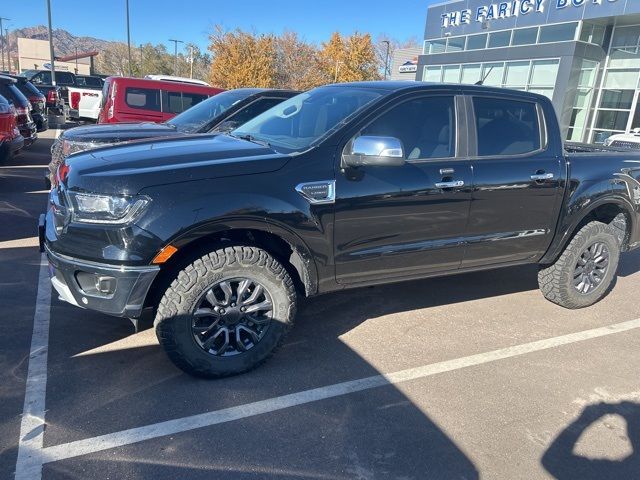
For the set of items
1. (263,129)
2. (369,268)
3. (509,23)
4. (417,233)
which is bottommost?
(369,268)

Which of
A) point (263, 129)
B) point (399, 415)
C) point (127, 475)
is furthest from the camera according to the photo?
point (263, 129)

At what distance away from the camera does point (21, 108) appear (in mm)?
10148

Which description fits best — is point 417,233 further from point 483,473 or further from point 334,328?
point 483,473

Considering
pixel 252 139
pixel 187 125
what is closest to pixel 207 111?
pixel 187 125

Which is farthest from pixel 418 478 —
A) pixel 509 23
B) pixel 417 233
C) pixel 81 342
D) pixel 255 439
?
pixel 509 23

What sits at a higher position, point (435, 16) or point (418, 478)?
point (435, 16)

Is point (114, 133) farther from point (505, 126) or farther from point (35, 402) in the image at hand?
point (505, 126)

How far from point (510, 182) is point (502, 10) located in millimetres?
22651

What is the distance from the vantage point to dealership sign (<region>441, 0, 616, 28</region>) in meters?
20.9

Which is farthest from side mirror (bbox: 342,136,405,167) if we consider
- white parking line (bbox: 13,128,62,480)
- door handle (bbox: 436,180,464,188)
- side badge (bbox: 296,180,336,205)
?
white parking line (bbox: 13,128,62,480)

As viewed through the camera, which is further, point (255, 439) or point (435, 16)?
point (435, 16)

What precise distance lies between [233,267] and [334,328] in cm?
131

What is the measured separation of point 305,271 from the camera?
11.1 ft

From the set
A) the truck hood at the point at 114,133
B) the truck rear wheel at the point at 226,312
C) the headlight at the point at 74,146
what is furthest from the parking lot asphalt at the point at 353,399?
the truck hood at the point at 114,133
